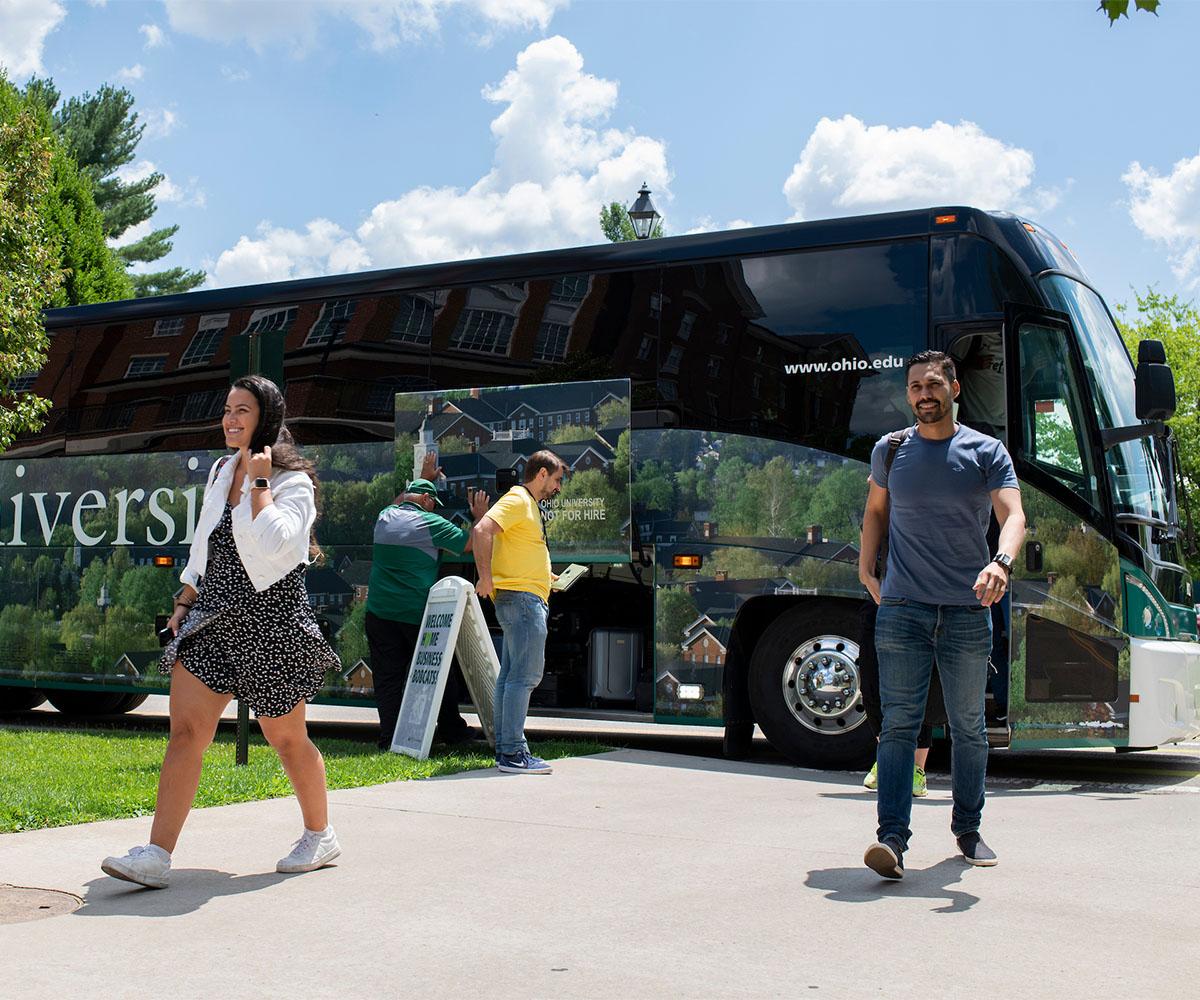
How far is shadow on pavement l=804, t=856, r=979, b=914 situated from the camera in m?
5.43

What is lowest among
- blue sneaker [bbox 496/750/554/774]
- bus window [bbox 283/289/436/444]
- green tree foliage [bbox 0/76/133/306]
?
blue sneaker [bbox 496/750/554/774]

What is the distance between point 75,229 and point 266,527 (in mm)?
23025

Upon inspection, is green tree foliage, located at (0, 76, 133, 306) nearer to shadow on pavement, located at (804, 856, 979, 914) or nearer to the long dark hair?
the long dark hair

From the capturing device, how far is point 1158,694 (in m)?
8.93

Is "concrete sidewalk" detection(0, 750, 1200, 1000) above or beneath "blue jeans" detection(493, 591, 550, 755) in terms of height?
beneath

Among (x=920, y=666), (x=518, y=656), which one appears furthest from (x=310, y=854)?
(x=518, y=656)

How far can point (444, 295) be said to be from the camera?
11039mm

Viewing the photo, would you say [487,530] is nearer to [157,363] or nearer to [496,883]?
[496,883]

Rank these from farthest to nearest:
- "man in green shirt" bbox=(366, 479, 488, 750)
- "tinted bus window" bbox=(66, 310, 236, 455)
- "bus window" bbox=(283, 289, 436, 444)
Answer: "tinted bus window" bbox=(66, 310, 236, 455) → "bus window" bbox=(283, 289, 436, 444) → "man in green shirt" bbox=(366, 479, 488, 750)

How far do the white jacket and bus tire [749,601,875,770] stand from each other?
15.3 ft

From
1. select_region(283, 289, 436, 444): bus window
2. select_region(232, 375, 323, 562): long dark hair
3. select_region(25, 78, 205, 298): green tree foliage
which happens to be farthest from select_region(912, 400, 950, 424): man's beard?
select_region(25, 78, 205, 298): green tree foliage

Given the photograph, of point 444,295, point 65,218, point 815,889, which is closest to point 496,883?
point 815,889

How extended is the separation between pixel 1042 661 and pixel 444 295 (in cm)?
495

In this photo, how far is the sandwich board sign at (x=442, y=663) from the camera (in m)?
9.38
